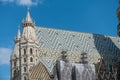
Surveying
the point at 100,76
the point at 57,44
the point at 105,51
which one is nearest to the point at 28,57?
the point at 57,44

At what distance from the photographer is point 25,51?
48375 millimetres

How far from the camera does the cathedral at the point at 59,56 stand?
152 feet

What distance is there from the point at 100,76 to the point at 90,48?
21.8 ft

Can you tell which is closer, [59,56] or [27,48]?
[27,48]

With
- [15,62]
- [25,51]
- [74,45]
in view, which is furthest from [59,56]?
[15,62]

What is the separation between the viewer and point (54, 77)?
45344mm

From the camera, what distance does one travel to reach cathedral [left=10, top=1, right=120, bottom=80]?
46.2m

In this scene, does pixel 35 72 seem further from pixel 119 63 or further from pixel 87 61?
pixel 119 63

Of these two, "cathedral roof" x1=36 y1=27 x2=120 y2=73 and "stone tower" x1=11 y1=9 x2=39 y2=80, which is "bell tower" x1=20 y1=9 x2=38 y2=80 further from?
"cathedral roof" x1=36 y1=27 x2=120 y2=73

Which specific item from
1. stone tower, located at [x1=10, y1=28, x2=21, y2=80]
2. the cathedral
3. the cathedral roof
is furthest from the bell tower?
the cathedral roof

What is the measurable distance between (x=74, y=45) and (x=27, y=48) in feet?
24.7

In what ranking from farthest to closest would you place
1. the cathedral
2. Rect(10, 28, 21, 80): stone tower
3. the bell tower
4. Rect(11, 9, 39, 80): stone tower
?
Rect(10, 28, 21, 80): stone tower → Rect(11, 9, 39, 80): stone tower → the bell tower → the cathedral

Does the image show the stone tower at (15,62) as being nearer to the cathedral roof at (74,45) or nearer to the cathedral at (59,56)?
the cathedral at (59,56)

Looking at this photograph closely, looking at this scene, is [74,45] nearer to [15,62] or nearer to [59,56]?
[59,56]
